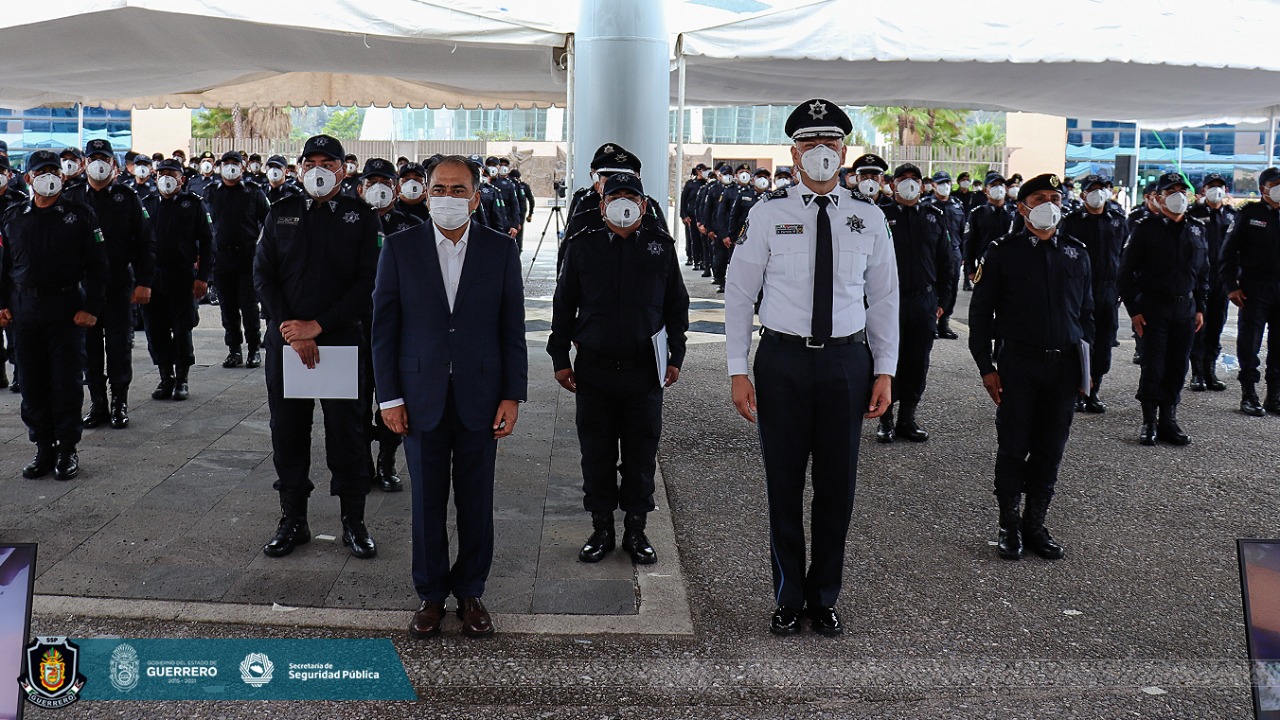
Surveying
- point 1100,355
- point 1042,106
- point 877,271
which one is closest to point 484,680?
point 877,271

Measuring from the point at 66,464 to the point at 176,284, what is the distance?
2927 millimetres

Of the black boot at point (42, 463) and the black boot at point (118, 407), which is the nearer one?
the black boot at point (42, 463)

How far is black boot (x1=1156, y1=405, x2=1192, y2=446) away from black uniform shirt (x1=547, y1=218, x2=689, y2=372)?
15.6 feet

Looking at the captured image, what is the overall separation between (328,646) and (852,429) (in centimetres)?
224

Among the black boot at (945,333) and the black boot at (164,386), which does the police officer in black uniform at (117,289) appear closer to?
the black boot at (164,386)

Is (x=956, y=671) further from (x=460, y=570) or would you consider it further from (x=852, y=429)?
(x=460, y=570)

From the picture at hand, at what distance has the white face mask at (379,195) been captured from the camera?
730 centimetres

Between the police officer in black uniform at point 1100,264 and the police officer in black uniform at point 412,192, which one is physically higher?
the police officer in black uniform at point 412,192

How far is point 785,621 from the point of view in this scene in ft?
14.7

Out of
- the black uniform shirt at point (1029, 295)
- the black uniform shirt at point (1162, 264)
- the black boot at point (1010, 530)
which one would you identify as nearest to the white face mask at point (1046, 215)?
the black uniform shirt at point (1029, 295)

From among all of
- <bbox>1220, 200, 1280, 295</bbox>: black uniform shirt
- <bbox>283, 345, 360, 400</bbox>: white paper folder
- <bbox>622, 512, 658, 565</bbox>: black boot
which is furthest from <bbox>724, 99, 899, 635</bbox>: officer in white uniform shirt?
<bbox>1220, 200, 1280, 295</bbox>: black uniform shirt

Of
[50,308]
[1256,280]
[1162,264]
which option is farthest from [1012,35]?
[50,308]

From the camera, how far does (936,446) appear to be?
7953 millimetres

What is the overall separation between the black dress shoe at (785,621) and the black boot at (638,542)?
0.93m
